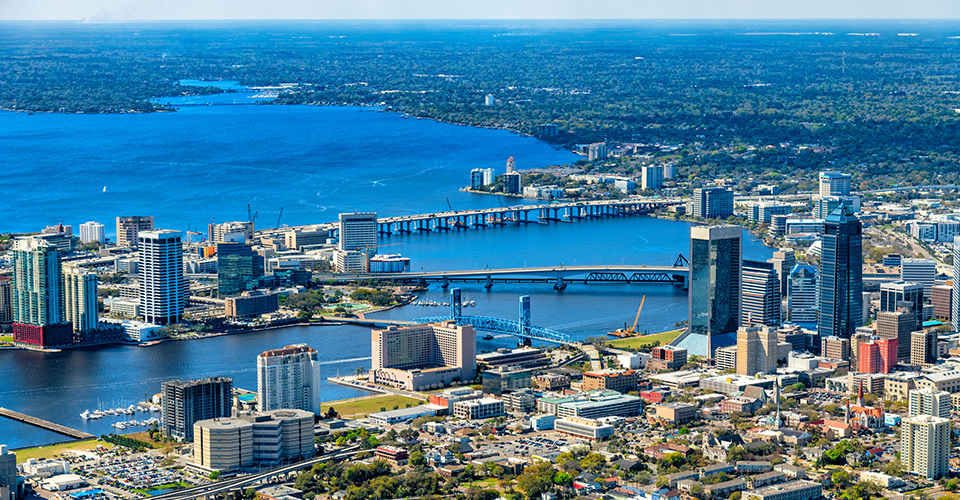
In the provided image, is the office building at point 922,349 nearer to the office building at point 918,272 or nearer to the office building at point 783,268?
the office building at point 783,268

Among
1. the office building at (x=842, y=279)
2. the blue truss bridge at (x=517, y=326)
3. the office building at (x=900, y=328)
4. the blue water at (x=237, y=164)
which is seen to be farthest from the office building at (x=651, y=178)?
the office building at (x=900, y=328)

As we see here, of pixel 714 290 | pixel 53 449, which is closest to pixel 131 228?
pixel 714 290

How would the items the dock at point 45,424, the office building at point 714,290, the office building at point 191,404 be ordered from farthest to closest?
the office building at point 714,290
the dock at point 45,424
the office building at point 191,404

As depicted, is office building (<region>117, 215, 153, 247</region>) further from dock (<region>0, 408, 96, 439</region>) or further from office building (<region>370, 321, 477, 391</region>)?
dock (<region>0, 408, 96, 439</region>)

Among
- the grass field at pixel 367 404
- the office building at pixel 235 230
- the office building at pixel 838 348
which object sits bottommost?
the grass field at pixel 367 404

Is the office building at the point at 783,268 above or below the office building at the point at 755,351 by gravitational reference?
above

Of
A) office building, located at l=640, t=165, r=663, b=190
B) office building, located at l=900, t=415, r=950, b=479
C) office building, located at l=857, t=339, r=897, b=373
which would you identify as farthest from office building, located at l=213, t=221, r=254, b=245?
office building, located at l=900, t=415, r=950, b=479
